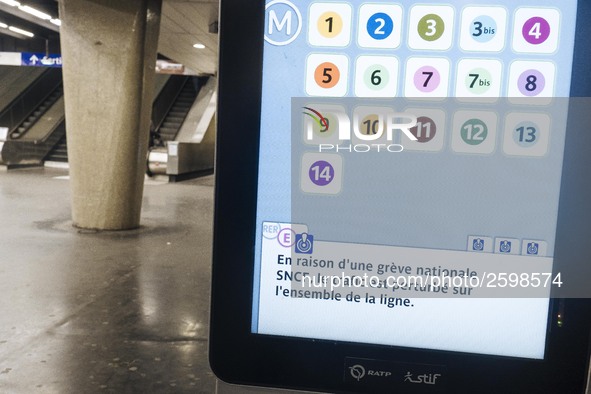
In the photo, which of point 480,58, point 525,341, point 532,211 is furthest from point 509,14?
point 525,341

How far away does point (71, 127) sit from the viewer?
5.75 metres

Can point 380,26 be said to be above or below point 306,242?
above

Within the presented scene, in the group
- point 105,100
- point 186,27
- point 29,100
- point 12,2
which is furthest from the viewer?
point 29,100

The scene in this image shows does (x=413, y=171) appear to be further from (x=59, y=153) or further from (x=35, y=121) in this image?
(x=35, y=121)

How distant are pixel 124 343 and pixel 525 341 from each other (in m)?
2.39

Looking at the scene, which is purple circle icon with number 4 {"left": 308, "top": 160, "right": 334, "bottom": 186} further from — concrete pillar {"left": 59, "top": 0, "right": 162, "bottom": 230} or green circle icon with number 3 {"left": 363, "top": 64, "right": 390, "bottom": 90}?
concrete pillar {"left": 59, "top": 0, "right": 162, "bottom": 230}

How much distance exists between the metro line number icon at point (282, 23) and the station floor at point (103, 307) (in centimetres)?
187

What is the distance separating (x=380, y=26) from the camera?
2.00ft

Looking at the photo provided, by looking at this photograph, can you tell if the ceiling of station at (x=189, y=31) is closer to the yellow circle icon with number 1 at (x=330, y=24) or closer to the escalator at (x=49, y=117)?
the escalator at (x=49, y=117)

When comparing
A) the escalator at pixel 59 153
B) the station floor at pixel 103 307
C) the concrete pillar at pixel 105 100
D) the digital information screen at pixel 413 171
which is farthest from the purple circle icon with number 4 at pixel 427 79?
the escalator at pixel 59 153

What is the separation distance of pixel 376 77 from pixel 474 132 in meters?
0.13

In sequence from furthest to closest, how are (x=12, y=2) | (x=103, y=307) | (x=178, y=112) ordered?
1. (x=178, y=112)
2. (x=12, y=2)
3. (x=103, y=307)

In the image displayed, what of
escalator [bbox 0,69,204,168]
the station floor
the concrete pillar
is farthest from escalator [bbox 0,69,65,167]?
the concrete pillar

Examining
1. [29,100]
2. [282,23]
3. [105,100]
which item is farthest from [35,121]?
[282,23]
